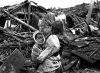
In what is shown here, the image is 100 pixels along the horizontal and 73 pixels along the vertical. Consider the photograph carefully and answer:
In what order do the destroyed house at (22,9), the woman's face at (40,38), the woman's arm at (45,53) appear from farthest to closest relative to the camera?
the destroyed house at (22,9)
the woman's face at (40,38)
the woman's arm at (45,53)

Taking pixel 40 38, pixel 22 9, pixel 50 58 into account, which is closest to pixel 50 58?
pixel 50 58

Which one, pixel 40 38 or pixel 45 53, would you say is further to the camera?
pixel 40 38

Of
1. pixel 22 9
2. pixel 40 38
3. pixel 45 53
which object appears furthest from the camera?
pixel 22 9

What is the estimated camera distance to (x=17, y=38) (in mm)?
7395

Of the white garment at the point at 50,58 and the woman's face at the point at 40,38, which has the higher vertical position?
the woman's face at the point at 40,38

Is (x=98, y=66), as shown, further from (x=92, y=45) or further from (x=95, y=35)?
(x=95, y=35)

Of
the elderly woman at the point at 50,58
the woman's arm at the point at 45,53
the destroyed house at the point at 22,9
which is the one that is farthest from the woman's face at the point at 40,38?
the destroyed house at the point at 22,9

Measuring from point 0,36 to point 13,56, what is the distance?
5.23m

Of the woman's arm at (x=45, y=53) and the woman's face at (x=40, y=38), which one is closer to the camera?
the woman's arm at (x=45, y=53)

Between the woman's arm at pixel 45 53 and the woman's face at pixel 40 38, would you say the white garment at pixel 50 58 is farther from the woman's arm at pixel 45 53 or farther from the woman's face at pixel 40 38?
the woman's face at pixel 40 38

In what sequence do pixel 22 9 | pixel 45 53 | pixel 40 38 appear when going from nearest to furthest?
pixel 45 53 → pixel 40 38 → pixel 22 9

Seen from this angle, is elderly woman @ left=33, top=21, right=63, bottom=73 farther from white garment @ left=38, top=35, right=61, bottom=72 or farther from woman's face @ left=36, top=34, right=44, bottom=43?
woman's face @ left=36, top=34, right=44, bottom=43

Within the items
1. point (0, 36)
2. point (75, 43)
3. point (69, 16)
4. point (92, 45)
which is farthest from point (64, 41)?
point (69, 16)

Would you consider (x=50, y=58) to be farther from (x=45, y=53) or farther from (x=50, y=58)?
(x=45, y=53)
